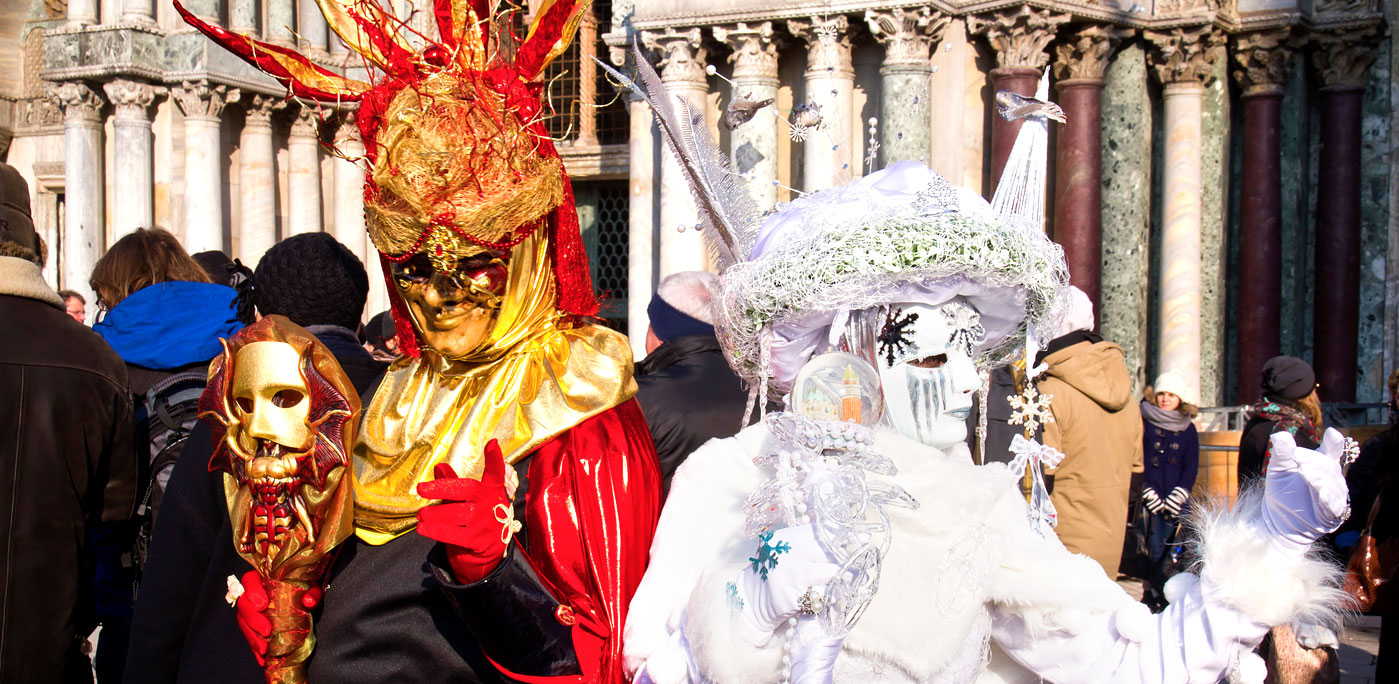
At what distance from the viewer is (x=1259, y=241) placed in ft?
29.2

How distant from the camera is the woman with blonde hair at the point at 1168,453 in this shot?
6.20 metres

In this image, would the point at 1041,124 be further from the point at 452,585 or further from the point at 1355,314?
the point at 1355,314

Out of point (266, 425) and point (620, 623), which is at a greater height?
point (266, 425)

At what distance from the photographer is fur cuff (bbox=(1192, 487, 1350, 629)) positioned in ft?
5.94

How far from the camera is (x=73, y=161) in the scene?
1120cm

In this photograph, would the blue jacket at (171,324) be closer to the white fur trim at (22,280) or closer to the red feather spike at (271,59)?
the white fur trim at (22,280)

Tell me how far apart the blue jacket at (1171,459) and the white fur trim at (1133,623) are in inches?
173

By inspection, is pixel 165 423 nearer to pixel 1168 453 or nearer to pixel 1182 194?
pixel 1168 453

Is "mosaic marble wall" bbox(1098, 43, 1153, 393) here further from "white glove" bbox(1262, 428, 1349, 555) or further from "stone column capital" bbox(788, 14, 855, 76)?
"white glove" bbox(1262, 428, 1349, 555)

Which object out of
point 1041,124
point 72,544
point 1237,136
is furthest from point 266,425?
point 1237,136

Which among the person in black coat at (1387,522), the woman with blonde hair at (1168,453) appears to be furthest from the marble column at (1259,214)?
the person in black coat at (1387,522)

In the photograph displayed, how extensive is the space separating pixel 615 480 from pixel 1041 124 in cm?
115

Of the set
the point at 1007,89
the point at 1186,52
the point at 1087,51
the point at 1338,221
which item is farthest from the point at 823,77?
the point at 1338,221

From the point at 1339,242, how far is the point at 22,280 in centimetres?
846
